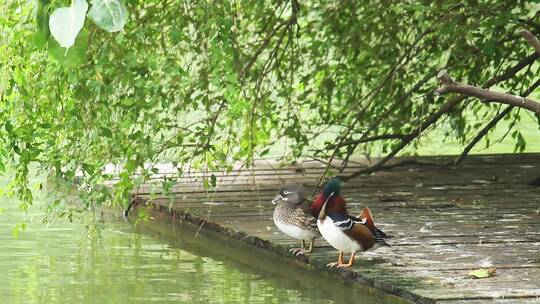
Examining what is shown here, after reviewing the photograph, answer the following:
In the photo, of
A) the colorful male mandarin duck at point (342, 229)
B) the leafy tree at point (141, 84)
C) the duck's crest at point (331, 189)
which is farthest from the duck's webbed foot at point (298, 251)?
the leafy tree at point (141, 84)

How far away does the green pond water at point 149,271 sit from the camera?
7.28 metres

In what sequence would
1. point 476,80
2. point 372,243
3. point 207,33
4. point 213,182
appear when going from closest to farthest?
point 372,243 → point 207,33 → point 213,182 → point 476,80

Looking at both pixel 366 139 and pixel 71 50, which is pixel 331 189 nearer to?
pixel 366 139

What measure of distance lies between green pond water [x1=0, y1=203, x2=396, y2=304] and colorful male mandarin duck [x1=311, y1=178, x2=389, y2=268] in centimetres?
24

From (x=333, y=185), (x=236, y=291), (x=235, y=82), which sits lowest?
(x=236, y=291)

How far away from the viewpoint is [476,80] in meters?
10.3

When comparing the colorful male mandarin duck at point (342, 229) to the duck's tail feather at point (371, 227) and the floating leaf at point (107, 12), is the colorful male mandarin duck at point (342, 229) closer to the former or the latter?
the duck's tail feather at point (371, 227)

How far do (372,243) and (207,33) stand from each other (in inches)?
61.1

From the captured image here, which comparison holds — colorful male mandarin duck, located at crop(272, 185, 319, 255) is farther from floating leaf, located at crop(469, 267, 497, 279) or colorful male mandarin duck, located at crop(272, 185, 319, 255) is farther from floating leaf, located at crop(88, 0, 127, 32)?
floating leaf, located at crop(88, 0, 127, 32)

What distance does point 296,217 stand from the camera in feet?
24.6

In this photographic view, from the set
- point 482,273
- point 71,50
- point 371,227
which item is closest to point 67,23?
point 71,50

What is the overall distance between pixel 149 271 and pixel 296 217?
115 cm

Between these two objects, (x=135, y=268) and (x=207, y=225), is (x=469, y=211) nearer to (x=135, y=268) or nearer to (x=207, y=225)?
(x=207, y=225)

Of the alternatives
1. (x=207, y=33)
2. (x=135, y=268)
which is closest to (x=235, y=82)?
(x=207, y=33)
